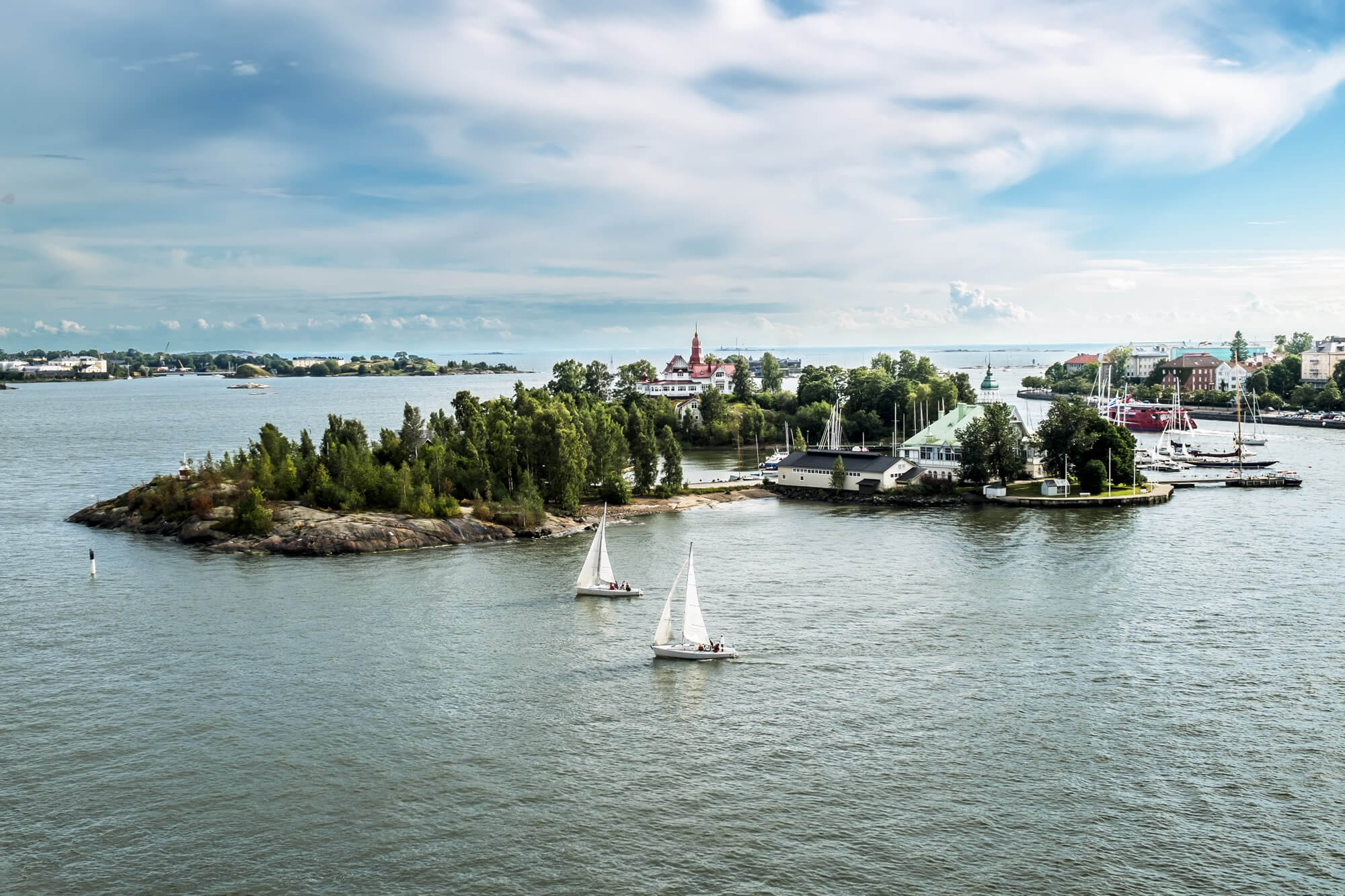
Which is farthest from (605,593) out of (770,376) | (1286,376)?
(1286,376)

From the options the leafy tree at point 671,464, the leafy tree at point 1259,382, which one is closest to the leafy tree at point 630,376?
the leafy tree at point 671,464

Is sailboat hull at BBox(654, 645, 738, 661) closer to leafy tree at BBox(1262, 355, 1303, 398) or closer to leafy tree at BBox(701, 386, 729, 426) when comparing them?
leafy tree at BBox(701, 386, 729, 426)

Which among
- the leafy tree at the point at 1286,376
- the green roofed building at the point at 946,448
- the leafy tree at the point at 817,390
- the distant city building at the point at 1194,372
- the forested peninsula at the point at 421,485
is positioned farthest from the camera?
the distant city building at the point at 1194,372

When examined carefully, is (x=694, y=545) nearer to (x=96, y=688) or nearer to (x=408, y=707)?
(x=408, y=707)

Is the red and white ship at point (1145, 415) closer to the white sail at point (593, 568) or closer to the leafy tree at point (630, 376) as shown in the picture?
the leafy tree at point (630, 376)

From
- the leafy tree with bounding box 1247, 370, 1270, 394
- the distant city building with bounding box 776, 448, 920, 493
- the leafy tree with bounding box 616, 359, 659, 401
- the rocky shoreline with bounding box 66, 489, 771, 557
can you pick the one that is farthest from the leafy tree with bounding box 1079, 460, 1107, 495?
the leafy tree with bounding box 1247, 370, 1270, 394

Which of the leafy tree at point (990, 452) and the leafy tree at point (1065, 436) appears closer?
the leafy tree at point (990, 452)

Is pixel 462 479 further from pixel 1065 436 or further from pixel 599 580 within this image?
pixel 1065 436
